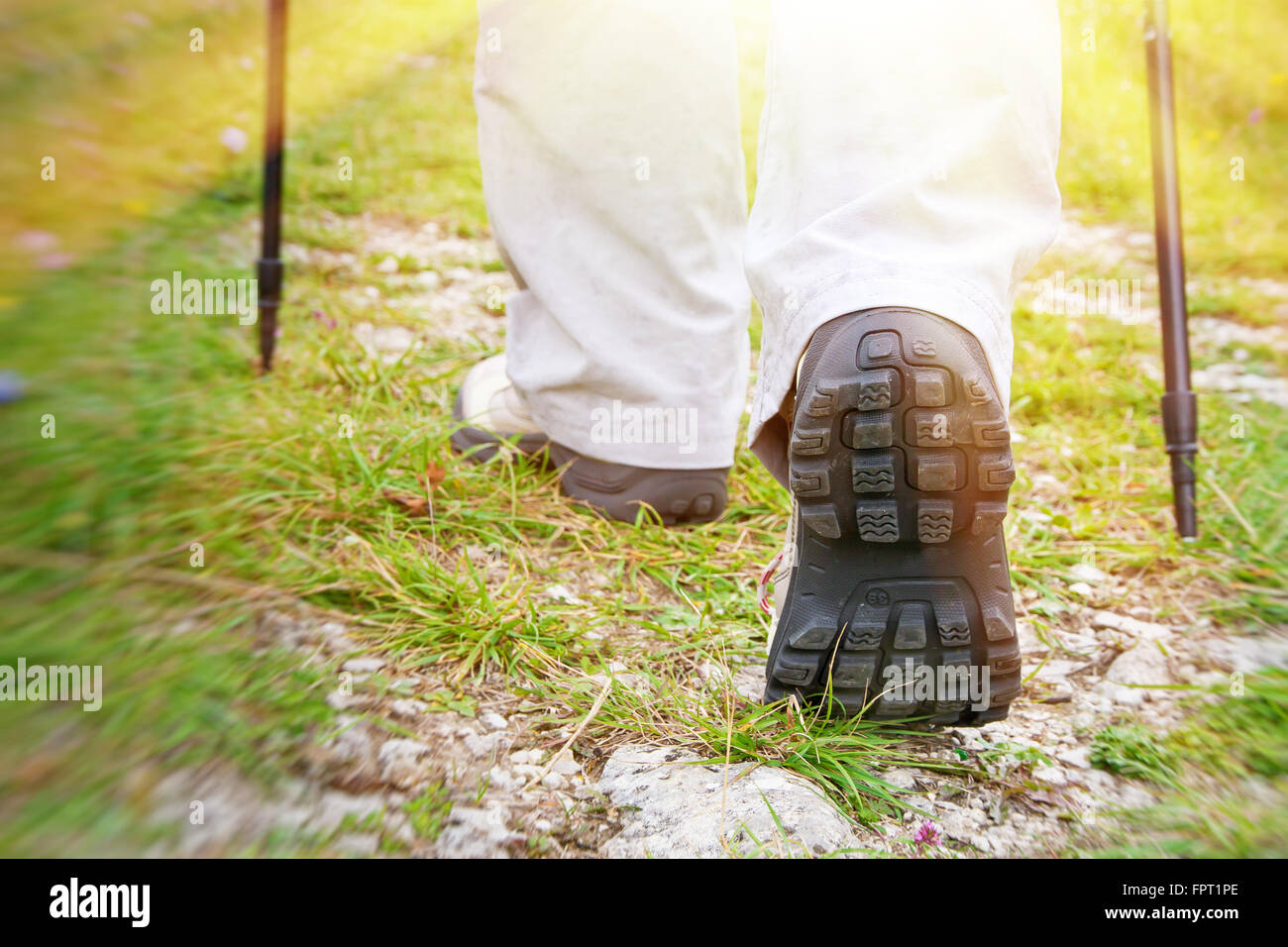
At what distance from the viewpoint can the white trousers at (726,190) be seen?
0.92m

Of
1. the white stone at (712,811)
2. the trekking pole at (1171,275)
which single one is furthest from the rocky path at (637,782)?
the trekking pole at (1171,275)

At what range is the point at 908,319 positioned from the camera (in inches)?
34.7

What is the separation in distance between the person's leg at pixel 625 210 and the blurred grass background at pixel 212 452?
0.20 m

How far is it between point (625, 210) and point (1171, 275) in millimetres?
884

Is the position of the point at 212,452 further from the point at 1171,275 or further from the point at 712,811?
the point at 1171,275

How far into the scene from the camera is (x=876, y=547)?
939 mm

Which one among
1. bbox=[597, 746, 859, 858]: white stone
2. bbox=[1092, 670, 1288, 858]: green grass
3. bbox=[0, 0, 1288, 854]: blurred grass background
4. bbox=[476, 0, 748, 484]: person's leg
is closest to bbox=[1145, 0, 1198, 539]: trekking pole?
bbox=[0, 0, 1288, 854]: blurred grass background

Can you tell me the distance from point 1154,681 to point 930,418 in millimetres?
653

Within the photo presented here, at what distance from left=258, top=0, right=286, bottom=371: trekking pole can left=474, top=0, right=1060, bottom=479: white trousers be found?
60cm

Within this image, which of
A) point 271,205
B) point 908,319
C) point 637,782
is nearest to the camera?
point 908,319

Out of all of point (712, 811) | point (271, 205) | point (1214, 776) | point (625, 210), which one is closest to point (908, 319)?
point (712, 811)

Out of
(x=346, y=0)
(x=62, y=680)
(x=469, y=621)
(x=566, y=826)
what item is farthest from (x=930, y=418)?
(x=346, y=0)

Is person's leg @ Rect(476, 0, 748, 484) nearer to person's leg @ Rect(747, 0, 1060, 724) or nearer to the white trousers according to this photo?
the white trousers

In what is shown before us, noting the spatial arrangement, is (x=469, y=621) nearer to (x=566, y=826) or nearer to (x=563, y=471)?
(x=566, y=826)
